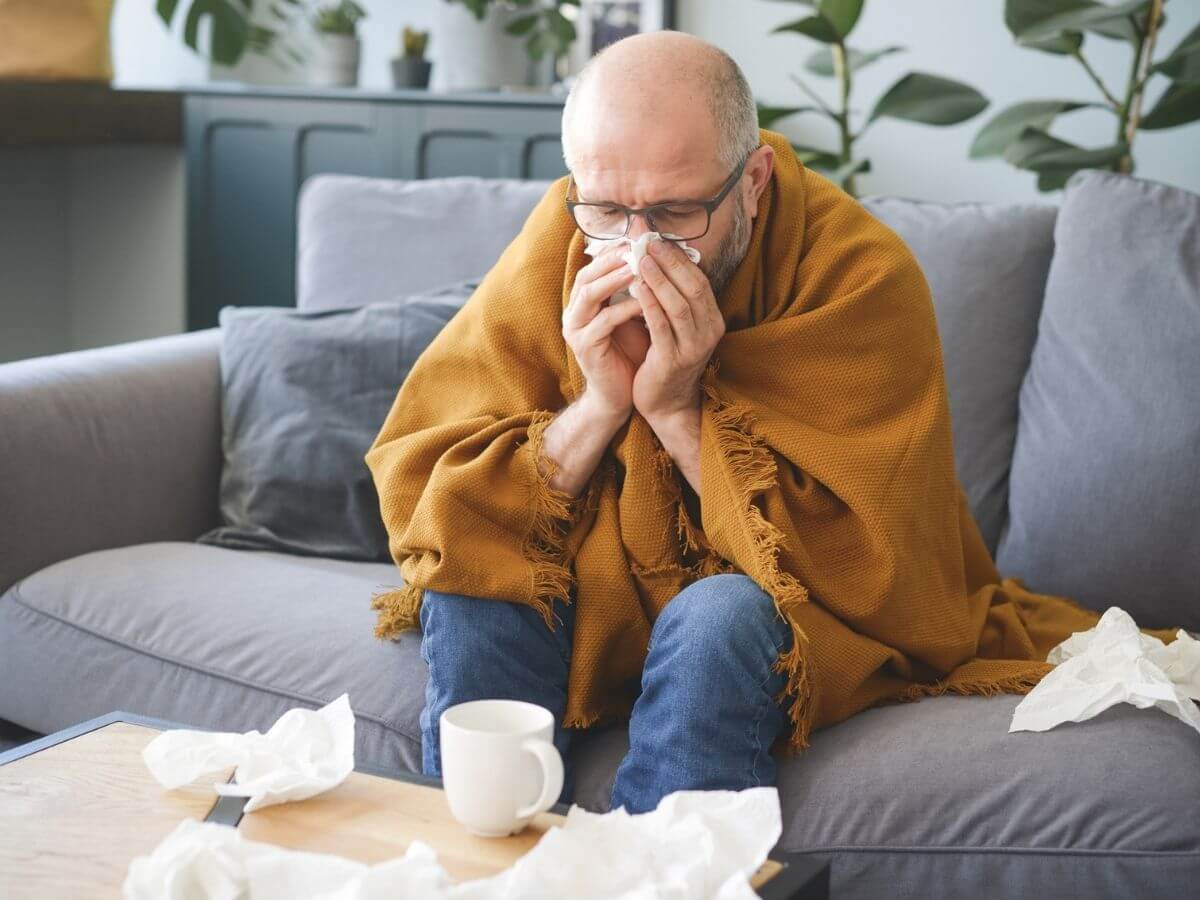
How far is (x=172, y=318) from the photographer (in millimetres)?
3645

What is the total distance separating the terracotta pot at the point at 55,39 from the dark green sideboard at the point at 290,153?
23cm

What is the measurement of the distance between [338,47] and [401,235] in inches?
45.8

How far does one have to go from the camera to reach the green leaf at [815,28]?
2.29m

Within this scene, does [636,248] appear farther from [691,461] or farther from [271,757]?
[271,757]

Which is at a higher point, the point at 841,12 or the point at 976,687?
the point at 841,12

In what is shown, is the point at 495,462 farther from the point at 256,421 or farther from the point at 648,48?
the point at 256,421

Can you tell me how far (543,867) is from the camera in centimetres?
89

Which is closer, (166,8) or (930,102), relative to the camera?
(930,102)

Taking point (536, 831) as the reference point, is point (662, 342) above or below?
above

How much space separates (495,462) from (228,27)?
1.95m

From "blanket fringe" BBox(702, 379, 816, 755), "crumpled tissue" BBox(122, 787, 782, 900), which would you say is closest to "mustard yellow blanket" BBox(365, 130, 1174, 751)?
"blanket fringe" BBox(702, 379, 816, 755)

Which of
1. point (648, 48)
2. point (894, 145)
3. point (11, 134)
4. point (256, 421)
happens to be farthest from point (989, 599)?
point (11, 134)

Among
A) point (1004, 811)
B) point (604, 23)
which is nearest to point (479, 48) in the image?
point (604, 23)

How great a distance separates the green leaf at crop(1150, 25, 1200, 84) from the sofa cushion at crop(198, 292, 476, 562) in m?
1.18
